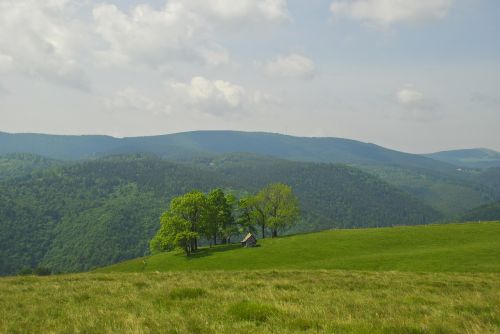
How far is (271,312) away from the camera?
12.0 m

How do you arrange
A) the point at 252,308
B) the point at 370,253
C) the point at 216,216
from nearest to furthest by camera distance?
1. the point at 252,308
2. the point at 370,253
3. the point at 216,216

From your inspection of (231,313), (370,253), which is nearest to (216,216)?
(370,253)

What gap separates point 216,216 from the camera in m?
82.5

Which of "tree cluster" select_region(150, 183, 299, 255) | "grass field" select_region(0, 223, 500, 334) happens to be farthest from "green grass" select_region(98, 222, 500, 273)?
"grass field" select_region(0, 223, 500, 334)

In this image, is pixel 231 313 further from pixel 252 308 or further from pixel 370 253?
pixel 370 253

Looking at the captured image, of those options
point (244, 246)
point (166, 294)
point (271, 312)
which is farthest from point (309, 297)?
point (244, 246)

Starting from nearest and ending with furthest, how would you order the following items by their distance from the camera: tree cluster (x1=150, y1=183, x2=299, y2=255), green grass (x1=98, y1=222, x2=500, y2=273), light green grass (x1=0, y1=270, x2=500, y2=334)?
light green grass (x1=0, y1=270, x2=500, y2=334), green grass (x1=98, y1=222, x2=500, y2=273), tree cluster (x1=150, y1=183, x2=299, y2=255)

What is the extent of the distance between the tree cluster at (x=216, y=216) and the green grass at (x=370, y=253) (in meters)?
4.18

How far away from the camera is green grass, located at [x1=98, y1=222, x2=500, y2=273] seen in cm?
4731

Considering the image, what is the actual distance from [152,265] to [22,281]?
47.3 m

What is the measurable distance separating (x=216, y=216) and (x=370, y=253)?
35112mm

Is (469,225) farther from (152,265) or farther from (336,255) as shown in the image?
(152,265)

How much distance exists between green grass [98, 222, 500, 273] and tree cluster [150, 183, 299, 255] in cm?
418

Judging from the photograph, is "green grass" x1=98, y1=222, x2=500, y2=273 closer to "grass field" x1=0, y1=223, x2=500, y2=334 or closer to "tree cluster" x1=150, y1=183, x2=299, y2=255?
"tree cluster" x1=150, y1=183, x2=299, y2=255
